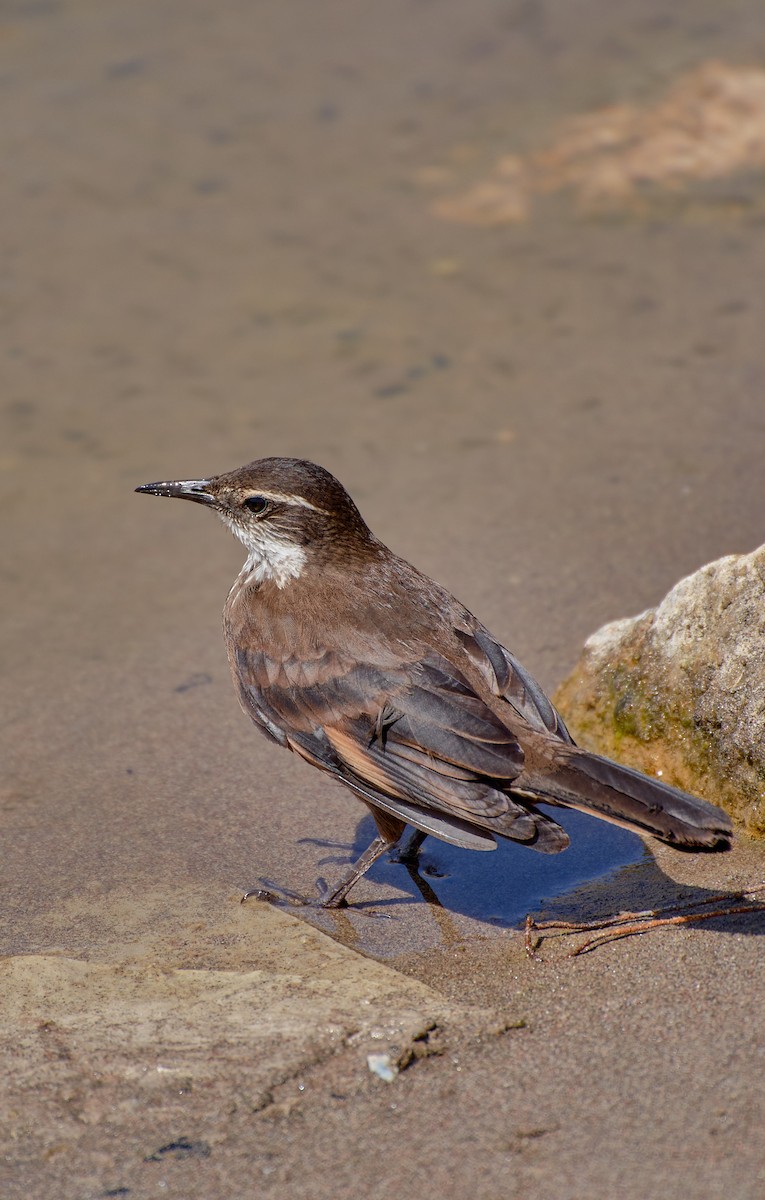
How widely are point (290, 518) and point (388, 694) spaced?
3.56ft

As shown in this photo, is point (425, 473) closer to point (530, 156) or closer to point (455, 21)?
point (530, 156)

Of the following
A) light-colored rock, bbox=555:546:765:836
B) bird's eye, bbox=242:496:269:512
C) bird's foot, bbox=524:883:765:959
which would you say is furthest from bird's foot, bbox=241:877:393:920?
bird's eye, bbox=242:496:269:512

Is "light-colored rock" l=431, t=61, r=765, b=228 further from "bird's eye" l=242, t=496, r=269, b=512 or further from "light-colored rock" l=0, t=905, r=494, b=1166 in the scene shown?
"light-colored rock" l=0, t=905, r=494, b=1166

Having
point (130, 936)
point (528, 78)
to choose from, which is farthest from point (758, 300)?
point (130, 936)

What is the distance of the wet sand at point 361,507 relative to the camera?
139 inches

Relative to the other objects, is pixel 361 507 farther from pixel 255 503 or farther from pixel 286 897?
pixel 286 897

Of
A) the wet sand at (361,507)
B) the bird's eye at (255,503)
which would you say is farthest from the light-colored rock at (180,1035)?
the bird's eye at (255,503)

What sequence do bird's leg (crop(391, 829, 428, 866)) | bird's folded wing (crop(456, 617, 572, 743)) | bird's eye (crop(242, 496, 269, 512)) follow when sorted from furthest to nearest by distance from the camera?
bird's eye (crop(242, 496, 269, 512)), bird's leg (crop(391, 829, 428, 866)), bird's folded wing (crop(456, 617, 572, 743))

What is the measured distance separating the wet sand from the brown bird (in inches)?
17.1

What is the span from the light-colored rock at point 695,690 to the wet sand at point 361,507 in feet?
1.07

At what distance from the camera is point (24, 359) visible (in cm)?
935

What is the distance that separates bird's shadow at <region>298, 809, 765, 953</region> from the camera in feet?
15.4

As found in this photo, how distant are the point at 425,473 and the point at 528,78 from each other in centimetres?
582

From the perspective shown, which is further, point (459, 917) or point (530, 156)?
point (530, 156)
